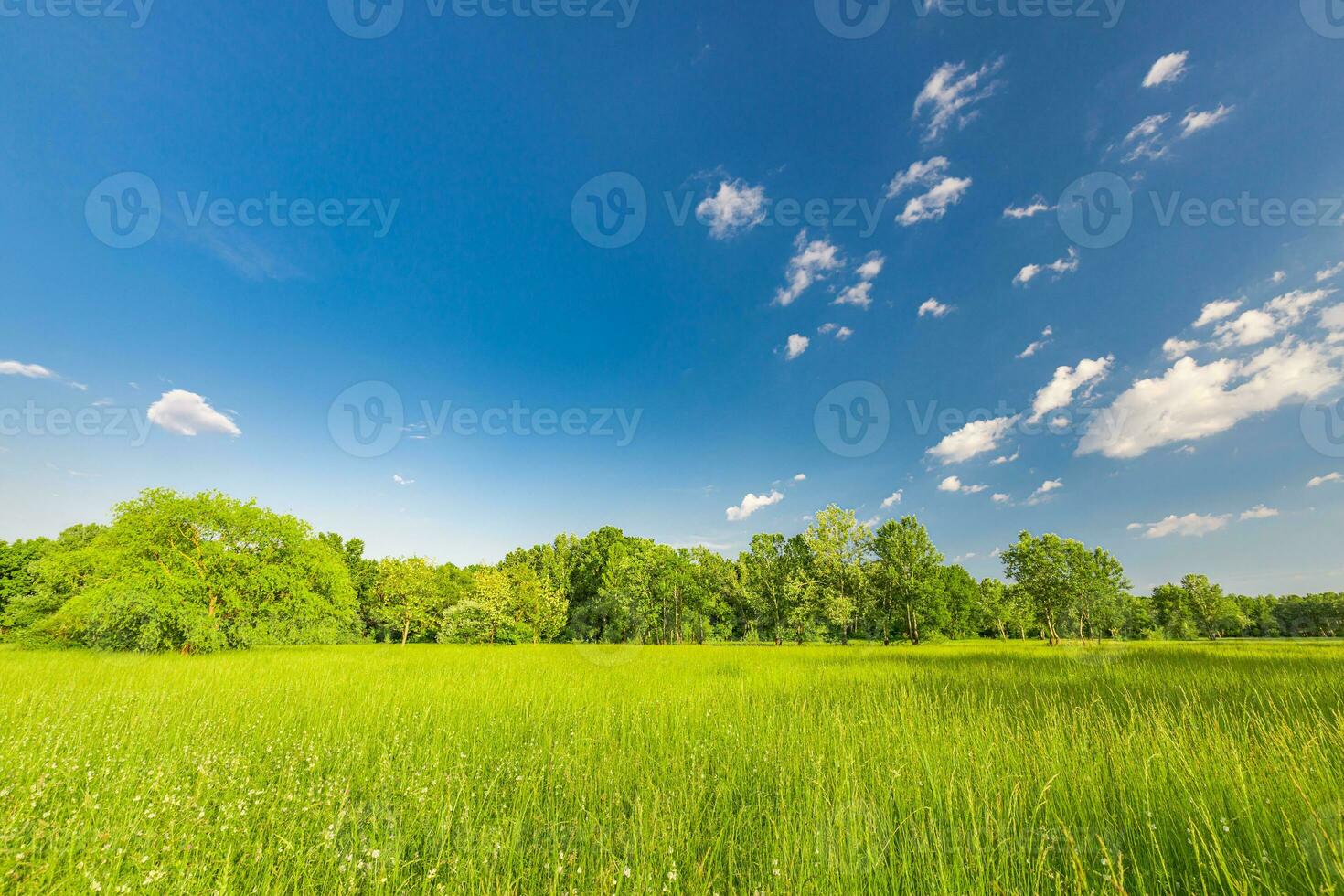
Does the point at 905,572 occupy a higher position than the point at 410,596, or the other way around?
the point at 905,572

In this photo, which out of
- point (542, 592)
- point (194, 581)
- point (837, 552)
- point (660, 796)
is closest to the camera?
point (660, 796)

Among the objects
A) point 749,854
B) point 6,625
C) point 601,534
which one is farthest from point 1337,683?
point 6,625

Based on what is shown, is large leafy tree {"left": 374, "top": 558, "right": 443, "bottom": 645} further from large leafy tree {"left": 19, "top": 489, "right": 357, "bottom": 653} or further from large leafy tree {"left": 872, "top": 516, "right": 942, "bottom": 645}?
large leafy tree {"left": 872, "top": 516, "right": 942, "bottom": 645}

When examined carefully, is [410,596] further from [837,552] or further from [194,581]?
[837,552]

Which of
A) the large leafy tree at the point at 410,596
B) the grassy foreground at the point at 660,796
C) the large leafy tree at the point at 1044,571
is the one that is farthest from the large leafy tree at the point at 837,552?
the large leafy tree at the point at 410,596

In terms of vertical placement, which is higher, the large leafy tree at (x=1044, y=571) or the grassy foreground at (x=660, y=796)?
the large leafy tree at (x=1044, y=571)

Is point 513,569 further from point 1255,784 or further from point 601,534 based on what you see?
point 1255,784

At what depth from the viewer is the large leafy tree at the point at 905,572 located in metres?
50.4

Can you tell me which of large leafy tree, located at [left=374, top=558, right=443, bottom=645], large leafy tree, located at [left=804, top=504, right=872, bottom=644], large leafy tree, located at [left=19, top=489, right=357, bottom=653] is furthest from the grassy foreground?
large leafy tree, located at [left=374, top=558, right=443, bottom=645]

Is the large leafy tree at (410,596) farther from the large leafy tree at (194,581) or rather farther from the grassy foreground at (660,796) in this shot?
the grassy foreground at (660,796)

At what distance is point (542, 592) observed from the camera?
5612cm

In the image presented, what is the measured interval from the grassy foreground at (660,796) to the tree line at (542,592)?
16026 millimetres

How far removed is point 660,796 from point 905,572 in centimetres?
5570

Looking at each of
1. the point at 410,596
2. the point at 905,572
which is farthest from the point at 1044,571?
the point at 410,596
